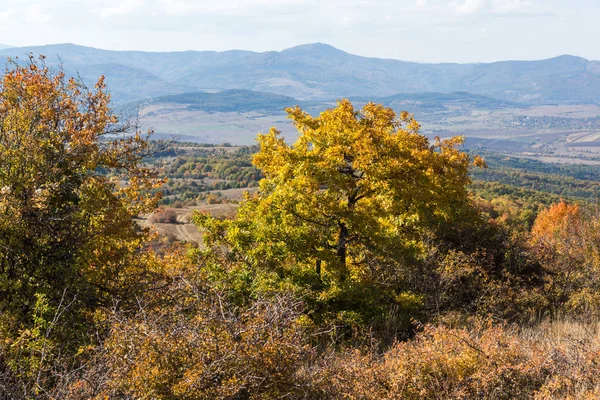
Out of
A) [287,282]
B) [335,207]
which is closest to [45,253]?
[287,282]

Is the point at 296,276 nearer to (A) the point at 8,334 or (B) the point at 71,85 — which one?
(A) the point at 8,334

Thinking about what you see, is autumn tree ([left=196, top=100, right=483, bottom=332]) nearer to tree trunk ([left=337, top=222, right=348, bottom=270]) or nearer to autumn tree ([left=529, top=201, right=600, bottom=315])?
tree trunk ([left=337, top=222, right=348, bottom=270])

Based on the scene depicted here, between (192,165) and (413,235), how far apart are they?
3794 inches

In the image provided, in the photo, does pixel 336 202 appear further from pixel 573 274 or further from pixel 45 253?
pixel 573 274

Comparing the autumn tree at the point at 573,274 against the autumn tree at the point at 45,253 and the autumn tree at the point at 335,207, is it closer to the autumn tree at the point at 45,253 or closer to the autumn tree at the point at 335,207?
the autumn tree at the point at 335,207

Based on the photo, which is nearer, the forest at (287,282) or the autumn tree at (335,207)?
the forest at (287,282)

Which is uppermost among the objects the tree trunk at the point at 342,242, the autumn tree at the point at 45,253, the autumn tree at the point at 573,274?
the autumn tree at the point at 45,253

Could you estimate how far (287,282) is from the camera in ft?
32.7

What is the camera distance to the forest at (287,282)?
5035 millimetres

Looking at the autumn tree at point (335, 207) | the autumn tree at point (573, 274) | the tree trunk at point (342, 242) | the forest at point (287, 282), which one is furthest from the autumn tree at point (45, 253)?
the autumn tree at point (573, 274)

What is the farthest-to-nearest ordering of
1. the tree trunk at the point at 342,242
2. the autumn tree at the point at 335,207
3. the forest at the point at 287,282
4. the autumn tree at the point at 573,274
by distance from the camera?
1. the autumn tree at the point at 573,274
2. the tree trunk at the point at 342,242
3. the autumn tree at the point at 335,207
4. the forest at the point at 287,282

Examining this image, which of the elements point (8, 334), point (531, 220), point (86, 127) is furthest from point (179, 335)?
point (531, 220)

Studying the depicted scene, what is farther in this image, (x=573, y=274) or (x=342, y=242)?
(x=573, y=274)

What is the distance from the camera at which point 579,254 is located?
54.3 ft
